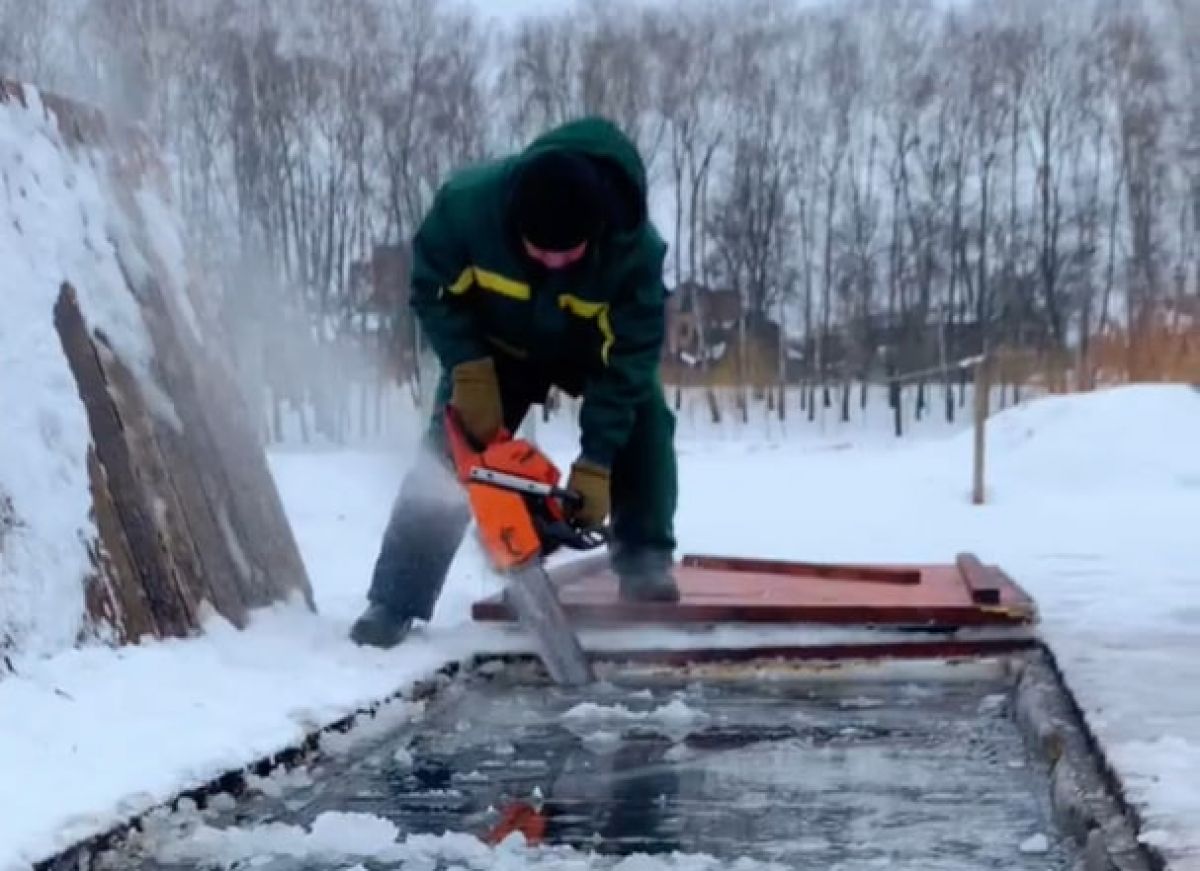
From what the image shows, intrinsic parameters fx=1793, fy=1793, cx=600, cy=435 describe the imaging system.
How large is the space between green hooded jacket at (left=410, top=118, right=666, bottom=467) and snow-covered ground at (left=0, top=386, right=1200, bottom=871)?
77 cm

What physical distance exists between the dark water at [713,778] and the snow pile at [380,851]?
1 centimetres

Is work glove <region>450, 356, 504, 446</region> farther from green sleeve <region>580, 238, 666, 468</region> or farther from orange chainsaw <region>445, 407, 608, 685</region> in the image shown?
green sleeve <region>580, 238, 666, 468</region>

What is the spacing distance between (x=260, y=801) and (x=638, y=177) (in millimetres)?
2056

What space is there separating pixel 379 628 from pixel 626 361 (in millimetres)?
956

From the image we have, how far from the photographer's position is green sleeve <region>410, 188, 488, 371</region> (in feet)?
15.3

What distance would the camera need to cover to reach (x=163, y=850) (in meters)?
2.62

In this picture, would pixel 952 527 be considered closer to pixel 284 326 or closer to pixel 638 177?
pixel 638 177

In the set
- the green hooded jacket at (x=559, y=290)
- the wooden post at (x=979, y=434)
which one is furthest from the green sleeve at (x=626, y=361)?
the wooden post at (x=979, y=434)

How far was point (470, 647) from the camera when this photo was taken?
15.8 ft

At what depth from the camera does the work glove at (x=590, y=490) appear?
450cm

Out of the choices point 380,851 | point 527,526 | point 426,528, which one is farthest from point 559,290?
point 380,851

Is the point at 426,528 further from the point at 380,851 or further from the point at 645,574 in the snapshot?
the point at 380,851

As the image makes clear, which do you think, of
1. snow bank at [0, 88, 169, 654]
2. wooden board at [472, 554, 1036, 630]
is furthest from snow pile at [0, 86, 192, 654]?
wooden board at [472, 554, 1036, 630]

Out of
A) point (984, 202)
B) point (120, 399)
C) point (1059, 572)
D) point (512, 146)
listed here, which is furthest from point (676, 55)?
point (120, 399)
